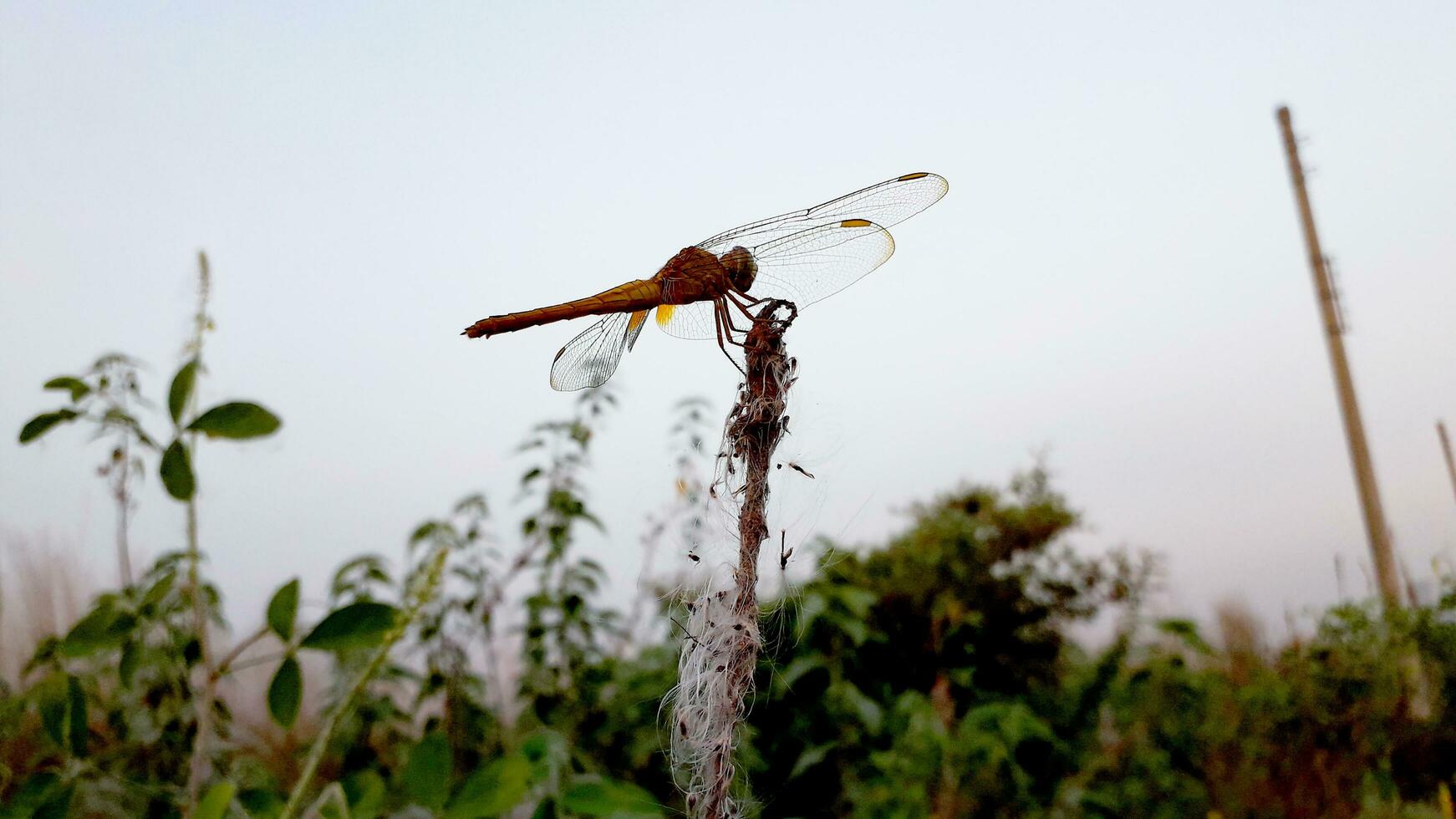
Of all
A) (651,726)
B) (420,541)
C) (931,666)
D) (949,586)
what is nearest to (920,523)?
(949,586)

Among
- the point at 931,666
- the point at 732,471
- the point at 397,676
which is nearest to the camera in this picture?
the point at 732,471

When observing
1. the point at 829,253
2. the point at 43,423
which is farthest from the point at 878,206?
the point at 43,423

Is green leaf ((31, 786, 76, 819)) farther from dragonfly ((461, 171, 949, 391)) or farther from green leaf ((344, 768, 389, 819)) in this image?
dragonfly ((461, 171, 949, 391))

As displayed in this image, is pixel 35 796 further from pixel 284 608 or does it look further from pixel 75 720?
pixel 284 608

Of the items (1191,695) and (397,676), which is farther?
(1191,695)

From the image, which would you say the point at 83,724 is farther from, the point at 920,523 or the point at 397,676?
the point at 920,523

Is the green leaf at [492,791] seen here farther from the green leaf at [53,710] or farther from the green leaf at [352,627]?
the green leaf at [53,710]
